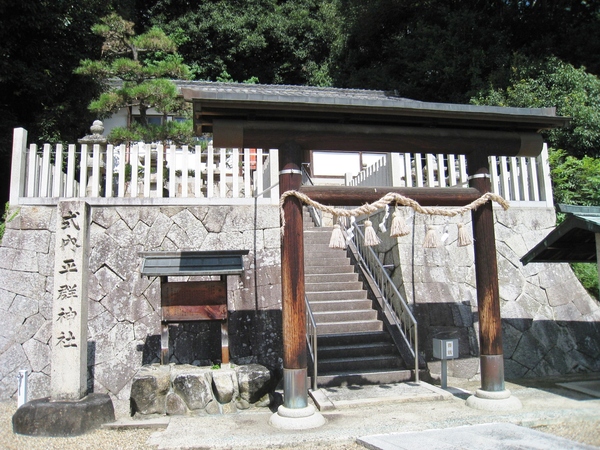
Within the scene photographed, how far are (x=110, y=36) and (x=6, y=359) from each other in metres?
10.2

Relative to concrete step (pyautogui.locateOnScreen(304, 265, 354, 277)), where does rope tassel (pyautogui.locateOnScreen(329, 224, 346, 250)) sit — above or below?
above

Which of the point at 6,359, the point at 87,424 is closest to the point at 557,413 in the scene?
the point at 87,424

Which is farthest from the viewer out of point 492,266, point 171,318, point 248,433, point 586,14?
point 586,14

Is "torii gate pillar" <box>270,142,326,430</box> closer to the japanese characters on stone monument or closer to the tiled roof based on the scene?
the tiled roof

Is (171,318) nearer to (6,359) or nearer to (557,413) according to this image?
(6,359)

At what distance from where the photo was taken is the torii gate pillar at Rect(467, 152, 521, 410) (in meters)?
6.29

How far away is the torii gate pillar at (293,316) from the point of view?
5688mm

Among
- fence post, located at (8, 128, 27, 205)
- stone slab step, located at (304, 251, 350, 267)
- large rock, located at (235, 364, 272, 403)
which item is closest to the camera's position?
large rock, located at (235, 364, 272, 403)

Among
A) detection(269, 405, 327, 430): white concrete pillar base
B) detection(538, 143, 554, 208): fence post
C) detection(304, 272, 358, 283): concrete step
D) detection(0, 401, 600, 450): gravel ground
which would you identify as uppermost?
detection(538, 143, 554, 208): fence post

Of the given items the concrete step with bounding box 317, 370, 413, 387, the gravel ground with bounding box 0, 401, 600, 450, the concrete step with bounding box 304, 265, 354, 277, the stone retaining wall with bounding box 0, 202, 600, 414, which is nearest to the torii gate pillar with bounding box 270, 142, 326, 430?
the gravel ground with bounding box 0, 401, 600, 450

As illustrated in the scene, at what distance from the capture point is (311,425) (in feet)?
18.3

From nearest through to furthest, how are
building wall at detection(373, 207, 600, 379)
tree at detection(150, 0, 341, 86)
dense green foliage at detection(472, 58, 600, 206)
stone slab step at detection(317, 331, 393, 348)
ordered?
stone slab step at detection(317, 331, 393, 348) → building wall at detection(373, 207, 600, 379) → dense green foliage at detection(472, 58, 600, 206) → tree at detection(150, 0, 341, 86)

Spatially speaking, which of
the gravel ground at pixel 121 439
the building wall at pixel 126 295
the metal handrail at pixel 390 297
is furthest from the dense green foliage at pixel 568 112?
the building wall at pixel 126 295

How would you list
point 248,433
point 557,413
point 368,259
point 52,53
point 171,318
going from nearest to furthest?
point 248,433, point 557,413, point 171,318, point 368,259, point 52,53
